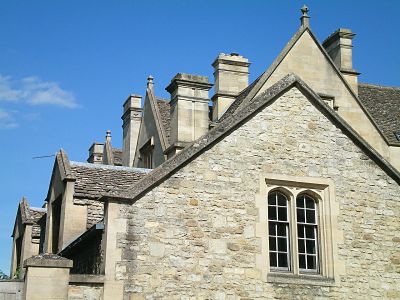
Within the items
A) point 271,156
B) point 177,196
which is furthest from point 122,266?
point 271,156

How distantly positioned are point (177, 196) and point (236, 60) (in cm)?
1396

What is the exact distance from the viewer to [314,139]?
1589 cm

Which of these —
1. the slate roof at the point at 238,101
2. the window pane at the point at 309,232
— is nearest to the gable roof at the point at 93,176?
the window pane at the point at 309,232

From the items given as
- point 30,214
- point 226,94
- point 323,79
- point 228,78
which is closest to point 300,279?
point 30,214

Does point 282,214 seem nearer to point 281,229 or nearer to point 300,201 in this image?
point 281,229

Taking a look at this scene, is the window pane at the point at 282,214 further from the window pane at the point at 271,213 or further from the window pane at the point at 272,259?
the window pane at the point at 272,259

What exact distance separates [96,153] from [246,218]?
21630mm

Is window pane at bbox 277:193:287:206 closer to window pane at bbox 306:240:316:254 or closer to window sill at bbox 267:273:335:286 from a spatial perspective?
window pane at bbox 306:240:316:254

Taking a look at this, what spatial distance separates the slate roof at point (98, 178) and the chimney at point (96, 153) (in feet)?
53.5

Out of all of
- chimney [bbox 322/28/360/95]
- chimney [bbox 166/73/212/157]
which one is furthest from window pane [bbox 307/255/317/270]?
chimney [bbox 322/28/360/95]

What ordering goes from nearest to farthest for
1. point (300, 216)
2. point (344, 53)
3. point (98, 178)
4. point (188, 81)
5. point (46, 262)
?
point (46, 262)
point (300, 216)
point (98, 178)
point (188, 81)
point (344, 53)

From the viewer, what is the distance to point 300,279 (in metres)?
14.8

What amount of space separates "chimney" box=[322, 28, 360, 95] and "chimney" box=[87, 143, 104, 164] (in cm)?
1313

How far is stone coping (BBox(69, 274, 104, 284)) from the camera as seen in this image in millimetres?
13109
